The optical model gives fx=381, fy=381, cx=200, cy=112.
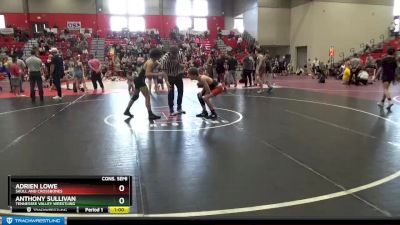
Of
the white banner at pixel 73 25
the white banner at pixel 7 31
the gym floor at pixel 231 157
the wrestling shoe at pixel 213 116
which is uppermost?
the white banner at pixel 73 25

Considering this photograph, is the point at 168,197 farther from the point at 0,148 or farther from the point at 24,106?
the point at 24,106

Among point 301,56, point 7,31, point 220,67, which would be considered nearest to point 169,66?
point 220,67

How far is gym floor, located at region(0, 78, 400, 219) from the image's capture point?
11.2 feet

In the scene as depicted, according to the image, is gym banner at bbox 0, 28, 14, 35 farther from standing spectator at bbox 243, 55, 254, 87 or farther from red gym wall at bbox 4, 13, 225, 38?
standing spectator at bbox 243, 55, 254, 87

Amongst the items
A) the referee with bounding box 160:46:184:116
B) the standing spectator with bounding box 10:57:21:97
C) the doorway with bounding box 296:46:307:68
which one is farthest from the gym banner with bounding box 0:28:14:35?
the referee with bounding box 160:46:184:116

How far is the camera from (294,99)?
1152 cm

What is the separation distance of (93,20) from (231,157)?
32.1 meters

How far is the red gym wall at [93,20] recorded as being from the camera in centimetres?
3262

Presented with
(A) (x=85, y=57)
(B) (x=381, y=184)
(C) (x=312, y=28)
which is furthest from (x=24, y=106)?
(C) (x=312, y=28)
